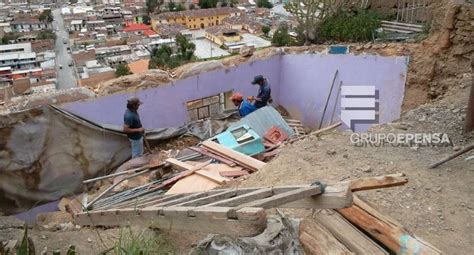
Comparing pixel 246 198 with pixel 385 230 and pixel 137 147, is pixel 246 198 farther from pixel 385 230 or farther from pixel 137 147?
pixel 137 147

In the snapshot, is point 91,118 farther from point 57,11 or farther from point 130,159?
point 57,11

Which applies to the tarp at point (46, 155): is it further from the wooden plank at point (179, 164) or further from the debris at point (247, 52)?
the debris at point (247, 52)

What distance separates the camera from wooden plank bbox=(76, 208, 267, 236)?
260cm

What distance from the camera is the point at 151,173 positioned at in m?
5.72

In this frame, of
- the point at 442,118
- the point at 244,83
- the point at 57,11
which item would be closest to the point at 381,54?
the point at 442,118

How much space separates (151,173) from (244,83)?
3.36 metres

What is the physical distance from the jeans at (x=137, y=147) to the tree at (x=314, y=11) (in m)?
6.00

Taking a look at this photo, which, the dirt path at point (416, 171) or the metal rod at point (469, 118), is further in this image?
the metal rod at point (469, 118)

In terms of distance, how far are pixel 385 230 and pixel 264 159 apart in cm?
312

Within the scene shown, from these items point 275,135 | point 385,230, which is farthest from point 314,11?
point 385,230

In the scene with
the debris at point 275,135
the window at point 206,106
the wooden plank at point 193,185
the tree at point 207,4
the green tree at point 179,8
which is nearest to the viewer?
the wooden plank at point 193,185

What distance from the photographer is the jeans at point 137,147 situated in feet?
20.6

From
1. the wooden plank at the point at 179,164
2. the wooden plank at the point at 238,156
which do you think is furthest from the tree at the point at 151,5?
the wooden plank at the point at 179,164

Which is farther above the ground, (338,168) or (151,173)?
(338,168)
